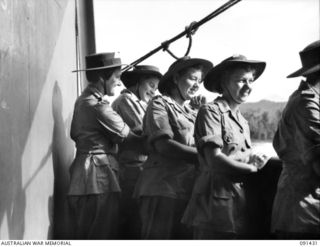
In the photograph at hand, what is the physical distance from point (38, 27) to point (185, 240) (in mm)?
2279

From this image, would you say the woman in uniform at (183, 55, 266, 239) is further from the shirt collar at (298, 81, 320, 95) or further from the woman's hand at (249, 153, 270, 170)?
the shirt collar at (298, 81, 320, 95)

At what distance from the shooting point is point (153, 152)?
661cm

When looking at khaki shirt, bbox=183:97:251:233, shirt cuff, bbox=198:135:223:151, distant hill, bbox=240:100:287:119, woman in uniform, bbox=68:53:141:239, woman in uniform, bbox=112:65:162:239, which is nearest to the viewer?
shirt cuff, bbox=198:135:223:151

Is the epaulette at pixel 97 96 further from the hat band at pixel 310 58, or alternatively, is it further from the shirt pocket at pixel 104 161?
the hat band at pixel 310 58

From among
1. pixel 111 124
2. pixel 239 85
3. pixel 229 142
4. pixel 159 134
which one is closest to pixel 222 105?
pixel 239 85

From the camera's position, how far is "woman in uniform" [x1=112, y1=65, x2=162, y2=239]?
23.2ft

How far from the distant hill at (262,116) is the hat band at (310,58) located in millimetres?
759

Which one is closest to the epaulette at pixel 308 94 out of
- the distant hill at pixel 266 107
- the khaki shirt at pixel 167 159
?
the distant hill at pixel 266 107

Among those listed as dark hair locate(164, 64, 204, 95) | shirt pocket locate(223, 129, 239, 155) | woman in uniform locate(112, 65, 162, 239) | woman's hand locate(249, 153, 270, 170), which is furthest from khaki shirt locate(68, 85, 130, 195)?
woman's hand locate(249, 153, 270, 170)

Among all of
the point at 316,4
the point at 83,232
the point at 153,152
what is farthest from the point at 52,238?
the point at 316,4

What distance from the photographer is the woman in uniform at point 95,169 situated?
6.93 meters

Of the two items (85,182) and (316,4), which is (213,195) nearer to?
(85,182)

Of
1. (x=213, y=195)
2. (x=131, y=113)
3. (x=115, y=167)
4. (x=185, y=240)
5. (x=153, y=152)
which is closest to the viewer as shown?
(x=213, y=195)

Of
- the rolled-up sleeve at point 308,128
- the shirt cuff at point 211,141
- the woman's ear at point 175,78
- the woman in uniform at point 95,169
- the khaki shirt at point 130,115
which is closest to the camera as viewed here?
the rolled-up sleeve at point 308,128
